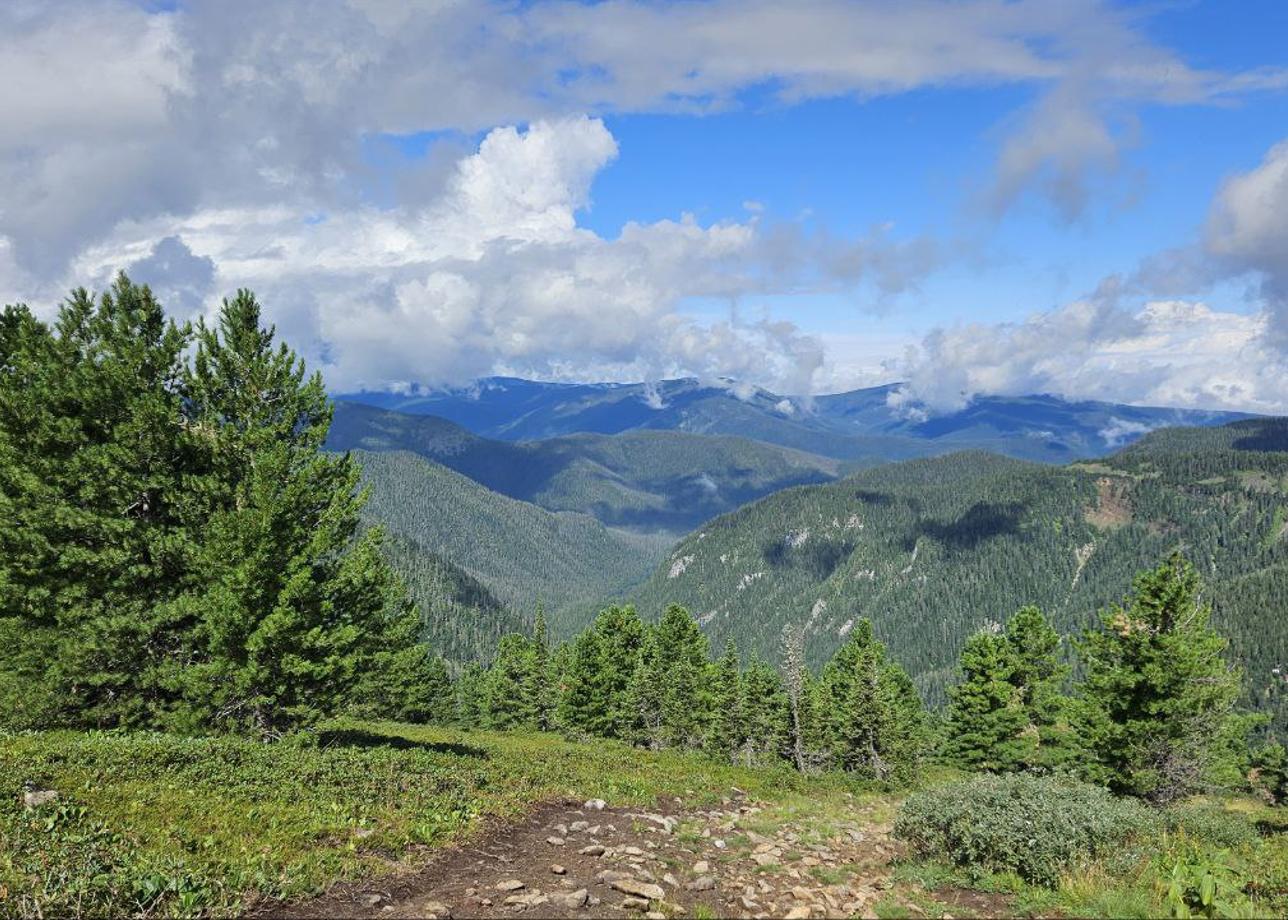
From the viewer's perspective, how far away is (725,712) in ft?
202

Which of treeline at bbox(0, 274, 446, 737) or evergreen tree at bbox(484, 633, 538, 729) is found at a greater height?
treeline at bbox(0, 274, 446, 737)

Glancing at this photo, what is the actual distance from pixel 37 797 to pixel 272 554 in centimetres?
1003

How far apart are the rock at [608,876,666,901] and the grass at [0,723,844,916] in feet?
13.0

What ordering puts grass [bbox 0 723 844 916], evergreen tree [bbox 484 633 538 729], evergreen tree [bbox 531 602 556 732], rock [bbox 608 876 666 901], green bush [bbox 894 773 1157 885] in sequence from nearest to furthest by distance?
1. grass [bbox 0 723 844 916]
2. rock [bbox 608 876 666 901]
3. green bush [bbox 894 773 1157 885]
4. evergreen tree [bbox 484 633 538 729]
5. evergreen tree [bbox 531 602 556 732]

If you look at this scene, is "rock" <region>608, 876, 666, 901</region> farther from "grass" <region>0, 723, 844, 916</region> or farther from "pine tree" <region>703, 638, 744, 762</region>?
"pine tree" <region>703, 638, 744, 762</region>

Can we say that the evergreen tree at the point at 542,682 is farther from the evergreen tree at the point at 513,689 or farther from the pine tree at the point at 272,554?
the pine tree at the point at 272,554

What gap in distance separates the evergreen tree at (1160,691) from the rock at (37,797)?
119 ft

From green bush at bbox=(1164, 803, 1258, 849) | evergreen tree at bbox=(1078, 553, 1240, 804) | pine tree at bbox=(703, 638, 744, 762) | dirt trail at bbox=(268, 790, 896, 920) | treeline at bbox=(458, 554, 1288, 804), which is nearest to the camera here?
dirt trail at bbox=(268, 790, 896, 920)

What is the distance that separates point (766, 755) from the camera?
6419cm

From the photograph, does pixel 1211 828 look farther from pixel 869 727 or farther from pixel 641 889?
pixel 869 727

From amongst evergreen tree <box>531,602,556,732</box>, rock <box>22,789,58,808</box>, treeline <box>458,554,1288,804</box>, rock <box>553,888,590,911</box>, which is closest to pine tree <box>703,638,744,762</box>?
treeline <box>458,554,1288,804</box>

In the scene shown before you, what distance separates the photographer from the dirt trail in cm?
1024

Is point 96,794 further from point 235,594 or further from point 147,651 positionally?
point 147,651

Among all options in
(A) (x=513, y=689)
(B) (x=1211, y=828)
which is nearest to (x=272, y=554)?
(B) (x=1211, y=828)
